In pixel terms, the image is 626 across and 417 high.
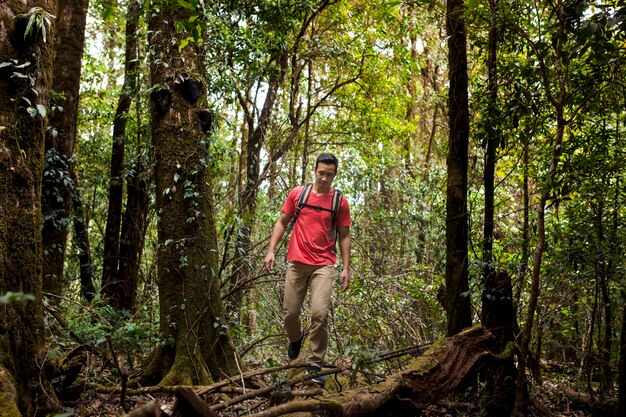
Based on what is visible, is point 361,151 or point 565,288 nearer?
point 565,288

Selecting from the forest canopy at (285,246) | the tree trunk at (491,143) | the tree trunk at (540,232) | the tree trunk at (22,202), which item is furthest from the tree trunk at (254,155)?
the tree trunk at (540,232)

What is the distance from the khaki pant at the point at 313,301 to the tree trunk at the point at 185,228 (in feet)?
2.44

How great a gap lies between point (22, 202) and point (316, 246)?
113 inches

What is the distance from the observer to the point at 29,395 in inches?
150

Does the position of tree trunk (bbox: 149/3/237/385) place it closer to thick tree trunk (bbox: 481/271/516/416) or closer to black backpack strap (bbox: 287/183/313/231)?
black backpack strap (bbox: 287/183/313/231)

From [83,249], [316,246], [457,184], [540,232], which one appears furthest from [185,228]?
[83,249]

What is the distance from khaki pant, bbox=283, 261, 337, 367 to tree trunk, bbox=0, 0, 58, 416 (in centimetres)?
248

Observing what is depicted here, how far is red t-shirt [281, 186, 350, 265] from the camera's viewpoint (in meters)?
5.83

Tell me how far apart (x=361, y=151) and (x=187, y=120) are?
9324 millimetres

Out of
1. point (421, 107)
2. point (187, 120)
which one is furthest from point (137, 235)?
point (421, 107)

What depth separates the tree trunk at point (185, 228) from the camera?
577cm

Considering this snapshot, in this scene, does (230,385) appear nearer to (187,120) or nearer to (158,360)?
(158,360)

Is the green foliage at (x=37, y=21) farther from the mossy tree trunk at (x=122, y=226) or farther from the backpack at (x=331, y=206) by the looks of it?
the mossy tree trunk at (x=122, y=226)

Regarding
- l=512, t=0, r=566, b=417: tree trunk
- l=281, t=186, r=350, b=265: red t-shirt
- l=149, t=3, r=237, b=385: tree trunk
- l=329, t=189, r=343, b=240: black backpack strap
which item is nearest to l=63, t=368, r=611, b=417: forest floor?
l=512, t=0, r=566, b=417: tree trunk
